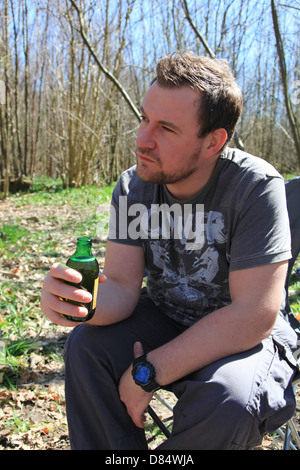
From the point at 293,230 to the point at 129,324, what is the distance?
0.81 metres

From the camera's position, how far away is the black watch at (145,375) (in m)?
1.31

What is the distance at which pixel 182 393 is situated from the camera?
1345mm

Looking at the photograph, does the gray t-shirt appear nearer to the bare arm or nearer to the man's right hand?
the bare arm

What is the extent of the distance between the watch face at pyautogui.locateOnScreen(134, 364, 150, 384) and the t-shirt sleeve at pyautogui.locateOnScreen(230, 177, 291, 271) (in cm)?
44

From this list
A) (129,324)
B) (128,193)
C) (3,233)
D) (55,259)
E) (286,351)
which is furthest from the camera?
(3,233)

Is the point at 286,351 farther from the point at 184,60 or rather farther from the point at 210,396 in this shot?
the point at 184,60

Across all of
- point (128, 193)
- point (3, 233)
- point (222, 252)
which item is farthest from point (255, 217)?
point (3, 233)

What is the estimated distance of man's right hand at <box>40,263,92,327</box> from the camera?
126 cm

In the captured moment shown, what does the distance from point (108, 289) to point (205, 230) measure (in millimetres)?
438

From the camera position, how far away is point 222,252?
5.05ft

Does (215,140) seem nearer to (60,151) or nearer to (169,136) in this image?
(169,136)

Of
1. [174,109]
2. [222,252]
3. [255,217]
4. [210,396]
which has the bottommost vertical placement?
[210,396]

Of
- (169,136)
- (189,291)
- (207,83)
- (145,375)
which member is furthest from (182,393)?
(207,83)

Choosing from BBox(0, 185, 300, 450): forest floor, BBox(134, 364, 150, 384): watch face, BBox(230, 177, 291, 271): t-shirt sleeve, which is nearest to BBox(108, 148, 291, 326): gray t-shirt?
BBox(230, 177, 291, 271): t-shirt sleeve
